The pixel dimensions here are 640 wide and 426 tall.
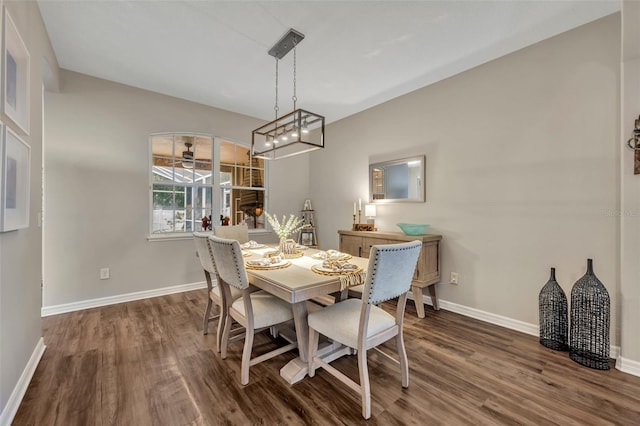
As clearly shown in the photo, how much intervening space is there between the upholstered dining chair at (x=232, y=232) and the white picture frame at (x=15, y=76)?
1813mm

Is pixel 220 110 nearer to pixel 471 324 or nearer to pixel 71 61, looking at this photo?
pixel 71 61

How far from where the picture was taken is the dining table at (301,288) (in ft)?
5.65

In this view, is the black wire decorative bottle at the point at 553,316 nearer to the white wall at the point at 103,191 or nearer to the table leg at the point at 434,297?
the table leg at the point at 434,297

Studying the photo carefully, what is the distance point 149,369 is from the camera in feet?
6.72

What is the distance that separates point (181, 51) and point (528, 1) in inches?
120

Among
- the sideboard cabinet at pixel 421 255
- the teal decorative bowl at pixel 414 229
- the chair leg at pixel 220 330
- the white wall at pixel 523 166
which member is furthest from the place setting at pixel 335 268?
the white wall at pixel 523 166

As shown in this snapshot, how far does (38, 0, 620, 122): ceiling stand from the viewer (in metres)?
2.15

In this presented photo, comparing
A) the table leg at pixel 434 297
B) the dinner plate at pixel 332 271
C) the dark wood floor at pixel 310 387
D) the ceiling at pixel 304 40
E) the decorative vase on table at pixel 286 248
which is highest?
the ceiling at pixel 304 40

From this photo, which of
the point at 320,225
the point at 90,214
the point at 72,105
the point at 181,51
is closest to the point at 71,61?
the point at 72,105

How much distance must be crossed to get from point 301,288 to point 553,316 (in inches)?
89.0

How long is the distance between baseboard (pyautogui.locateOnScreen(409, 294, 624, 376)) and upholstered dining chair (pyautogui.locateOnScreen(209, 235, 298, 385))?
1986 millimetres

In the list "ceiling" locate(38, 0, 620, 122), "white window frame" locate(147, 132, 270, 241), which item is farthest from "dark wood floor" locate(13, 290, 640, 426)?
"ceiling" locate(38, 0, 620, 122)

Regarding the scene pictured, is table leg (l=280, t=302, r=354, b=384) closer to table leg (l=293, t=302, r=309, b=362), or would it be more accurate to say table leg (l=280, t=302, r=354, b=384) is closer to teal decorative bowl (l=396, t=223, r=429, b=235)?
table leg (l=293, t=302, r=309, b=362)

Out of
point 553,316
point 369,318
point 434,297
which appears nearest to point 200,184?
point 369,318
